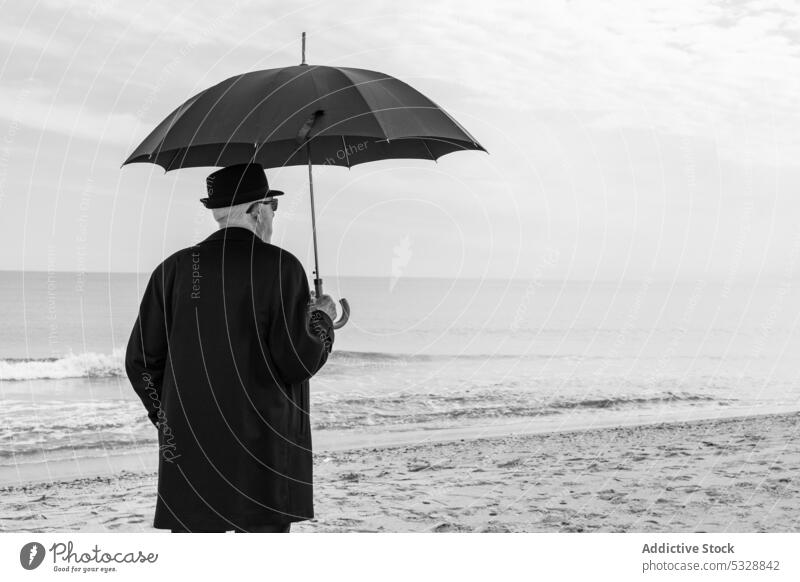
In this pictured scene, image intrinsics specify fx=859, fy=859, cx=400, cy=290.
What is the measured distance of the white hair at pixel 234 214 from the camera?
3.17 m

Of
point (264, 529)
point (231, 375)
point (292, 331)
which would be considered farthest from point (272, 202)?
point (264, 529)

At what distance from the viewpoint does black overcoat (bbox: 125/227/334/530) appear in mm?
3100

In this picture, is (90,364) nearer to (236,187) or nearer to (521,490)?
(521,490)

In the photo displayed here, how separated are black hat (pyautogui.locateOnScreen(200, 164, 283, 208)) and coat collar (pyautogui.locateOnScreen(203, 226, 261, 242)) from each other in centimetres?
9

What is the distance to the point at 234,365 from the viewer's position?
3.14 meters

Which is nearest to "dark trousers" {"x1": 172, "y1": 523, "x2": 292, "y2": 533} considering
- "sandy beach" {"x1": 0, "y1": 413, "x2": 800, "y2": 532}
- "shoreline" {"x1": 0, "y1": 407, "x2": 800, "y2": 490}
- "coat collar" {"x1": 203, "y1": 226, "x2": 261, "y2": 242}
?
"coat collar" {"x1": 203, "y1": 226, "x2": 261, "y2": 242}

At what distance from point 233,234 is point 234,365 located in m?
0.48

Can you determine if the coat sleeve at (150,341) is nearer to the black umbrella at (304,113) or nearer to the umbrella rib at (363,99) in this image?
the black umbrella at (304,113)
